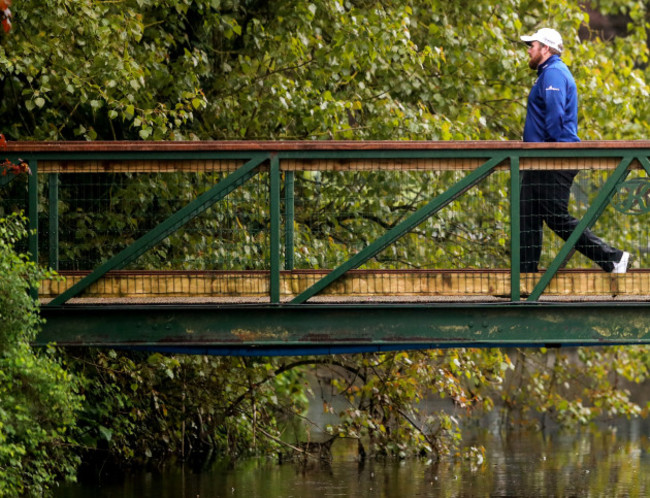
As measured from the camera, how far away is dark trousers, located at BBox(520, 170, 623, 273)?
360 inches

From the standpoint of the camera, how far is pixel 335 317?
8.85 metres

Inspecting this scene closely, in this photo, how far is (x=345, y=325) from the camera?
8.84 m

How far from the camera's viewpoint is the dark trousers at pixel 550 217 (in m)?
9.15

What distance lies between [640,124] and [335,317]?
874 cm

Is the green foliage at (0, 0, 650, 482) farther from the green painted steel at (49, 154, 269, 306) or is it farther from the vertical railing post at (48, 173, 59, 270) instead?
the green painted steel at (49, 154, 269, 306)

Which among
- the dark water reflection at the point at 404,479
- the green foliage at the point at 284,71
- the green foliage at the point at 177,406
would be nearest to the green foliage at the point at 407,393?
the dark water reflection at the point at 404,479

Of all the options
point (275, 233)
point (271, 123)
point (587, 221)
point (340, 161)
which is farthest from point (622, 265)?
point (271, 123)

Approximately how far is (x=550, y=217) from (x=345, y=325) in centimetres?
170

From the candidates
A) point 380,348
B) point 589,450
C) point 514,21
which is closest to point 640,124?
point 514,21

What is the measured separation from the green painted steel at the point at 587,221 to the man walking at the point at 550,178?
35cm

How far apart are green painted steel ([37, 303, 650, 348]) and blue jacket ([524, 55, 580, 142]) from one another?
5.07 feet

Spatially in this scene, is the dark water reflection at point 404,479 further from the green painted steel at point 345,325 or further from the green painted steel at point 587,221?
the green painted steel at point 587,221

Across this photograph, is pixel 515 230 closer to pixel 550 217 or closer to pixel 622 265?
pixel 550 217

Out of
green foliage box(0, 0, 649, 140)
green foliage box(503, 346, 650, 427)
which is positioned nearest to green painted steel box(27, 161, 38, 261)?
green foliage box(0, 0, 649, 140)
